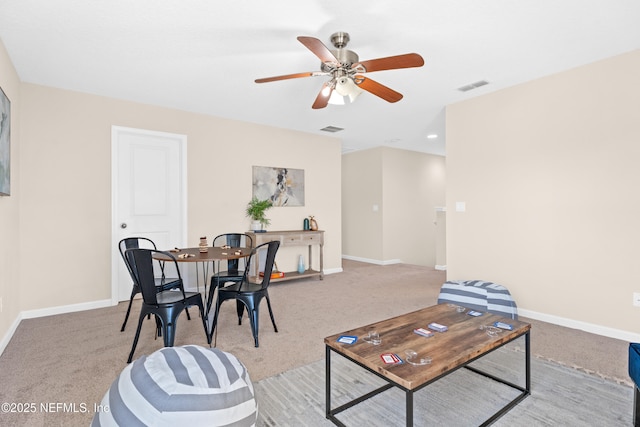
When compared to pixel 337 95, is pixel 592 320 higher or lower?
lower

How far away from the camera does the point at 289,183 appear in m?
5.51

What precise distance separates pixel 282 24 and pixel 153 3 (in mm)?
861

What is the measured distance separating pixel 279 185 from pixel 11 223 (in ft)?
10.6

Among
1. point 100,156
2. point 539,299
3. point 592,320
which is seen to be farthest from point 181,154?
point 592,320

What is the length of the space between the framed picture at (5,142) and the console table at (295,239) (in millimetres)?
2643

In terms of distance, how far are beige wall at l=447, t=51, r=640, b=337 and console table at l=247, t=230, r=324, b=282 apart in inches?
84.2

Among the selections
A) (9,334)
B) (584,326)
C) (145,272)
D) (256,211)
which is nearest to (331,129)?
(256,211)

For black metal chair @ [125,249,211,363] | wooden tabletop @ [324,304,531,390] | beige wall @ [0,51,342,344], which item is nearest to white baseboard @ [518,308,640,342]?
→ wooden tabletop @ [324,304,531,390]

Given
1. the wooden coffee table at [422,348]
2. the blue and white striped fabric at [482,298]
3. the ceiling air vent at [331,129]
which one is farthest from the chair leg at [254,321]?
the ceiling air vent at [331,129]

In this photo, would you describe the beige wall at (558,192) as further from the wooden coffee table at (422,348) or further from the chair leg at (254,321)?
the chair leg at (254,321)

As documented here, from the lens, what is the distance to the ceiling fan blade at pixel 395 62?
2152mm

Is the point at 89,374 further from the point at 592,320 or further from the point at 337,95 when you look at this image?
the point at 592,320

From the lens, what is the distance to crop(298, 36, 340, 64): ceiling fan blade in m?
2.00

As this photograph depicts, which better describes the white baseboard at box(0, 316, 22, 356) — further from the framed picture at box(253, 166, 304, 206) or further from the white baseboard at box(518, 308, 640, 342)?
the white baseboard at box(518, 308, 640, 342)
